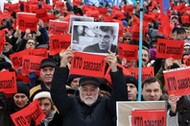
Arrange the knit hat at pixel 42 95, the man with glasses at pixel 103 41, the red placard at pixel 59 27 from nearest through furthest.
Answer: the man with glasses at pixel 103 41, the knit hat at pixel 42 95, the red placard at pixel 59 27

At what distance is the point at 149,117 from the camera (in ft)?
17.6

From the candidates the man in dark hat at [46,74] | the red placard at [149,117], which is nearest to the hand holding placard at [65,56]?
the red placard at [149,117]

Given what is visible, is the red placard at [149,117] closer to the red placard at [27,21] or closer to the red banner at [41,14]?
the red placard at [27,21]

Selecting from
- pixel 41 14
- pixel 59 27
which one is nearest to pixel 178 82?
pixel 59 27

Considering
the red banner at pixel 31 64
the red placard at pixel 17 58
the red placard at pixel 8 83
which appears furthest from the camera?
the red placard at pixel 17 58

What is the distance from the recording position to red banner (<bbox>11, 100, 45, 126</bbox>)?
5.77m

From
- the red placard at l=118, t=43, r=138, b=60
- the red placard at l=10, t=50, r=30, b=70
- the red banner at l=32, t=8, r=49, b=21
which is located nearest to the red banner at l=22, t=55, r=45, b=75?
the red placard at l=10, t=50, r=30, b=70

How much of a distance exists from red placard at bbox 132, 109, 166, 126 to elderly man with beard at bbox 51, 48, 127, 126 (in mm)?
232

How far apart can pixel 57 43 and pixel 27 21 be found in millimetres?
2874

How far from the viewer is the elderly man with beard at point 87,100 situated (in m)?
5.37

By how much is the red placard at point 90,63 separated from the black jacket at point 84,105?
37 cm

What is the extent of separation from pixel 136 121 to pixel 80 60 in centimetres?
91

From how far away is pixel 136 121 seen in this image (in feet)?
17.5

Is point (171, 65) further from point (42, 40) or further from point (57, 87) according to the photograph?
point (42, 40)
